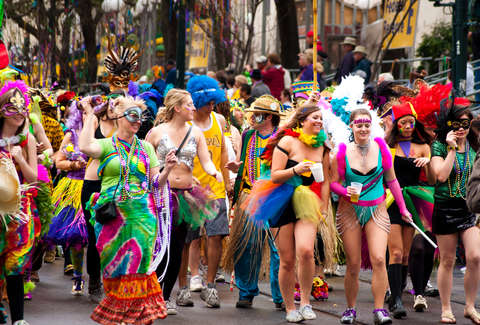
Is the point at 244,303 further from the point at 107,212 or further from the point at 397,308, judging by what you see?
the point at 107,212

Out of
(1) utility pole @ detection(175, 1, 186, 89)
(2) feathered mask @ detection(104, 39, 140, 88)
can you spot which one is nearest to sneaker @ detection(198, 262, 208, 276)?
(2) feathered mask @ detection(104, 39, 140, 88)

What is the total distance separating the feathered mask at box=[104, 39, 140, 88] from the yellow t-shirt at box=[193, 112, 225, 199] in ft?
4.02

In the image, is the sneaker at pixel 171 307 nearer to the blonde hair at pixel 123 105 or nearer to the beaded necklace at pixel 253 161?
the beaded necklace at pixel 253 161

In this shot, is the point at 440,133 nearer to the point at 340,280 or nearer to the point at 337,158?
the point at 337,158

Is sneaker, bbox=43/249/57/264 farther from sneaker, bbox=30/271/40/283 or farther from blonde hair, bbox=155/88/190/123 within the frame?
blonde hair, bbox=155/88/190/123

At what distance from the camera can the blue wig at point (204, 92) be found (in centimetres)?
852

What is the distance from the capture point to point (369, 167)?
745cm

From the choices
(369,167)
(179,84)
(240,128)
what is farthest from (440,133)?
(179,84)

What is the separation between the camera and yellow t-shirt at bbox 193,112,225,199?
857cm

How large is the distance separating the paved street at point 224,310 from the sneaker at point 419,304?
0.08 m

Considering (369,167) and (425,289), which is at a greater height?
(369,167)

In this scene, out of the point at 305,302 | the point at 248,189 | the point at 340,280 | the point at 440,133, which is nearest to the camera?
the point at 305,302

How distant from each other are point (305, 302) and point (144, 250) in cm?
160

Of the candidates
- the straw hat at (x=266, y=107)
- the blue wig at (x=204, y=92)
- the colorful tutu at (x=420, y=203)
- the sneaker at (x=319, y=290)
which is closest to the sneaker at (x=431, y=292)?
the colorful tutu at (x=420, y=203)
